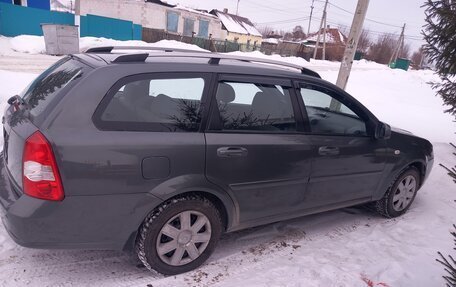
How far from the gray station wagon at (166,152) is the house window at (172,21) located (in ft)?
123


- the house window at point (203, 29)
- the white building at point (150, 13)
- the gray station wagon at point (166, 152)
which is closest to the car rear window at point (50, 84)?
the gray station wagon at point (166, 152)

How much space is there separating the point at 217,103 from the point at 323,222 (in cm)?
212

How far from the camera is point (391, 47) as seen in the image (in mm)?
64312

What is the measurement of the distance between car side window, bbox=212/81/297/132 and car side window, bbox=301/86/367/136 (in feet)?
0.88

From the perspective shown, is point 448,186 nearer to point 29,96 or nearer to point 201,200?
point 201,200

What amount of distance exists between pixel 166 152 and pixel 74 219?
769 mm

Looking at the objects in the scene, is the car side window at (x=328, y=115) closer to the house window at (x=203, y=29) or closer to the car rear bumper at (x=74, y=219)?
the car rear bumper at (x=74, y=219)

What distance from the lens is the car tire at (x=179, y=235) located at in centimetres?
277

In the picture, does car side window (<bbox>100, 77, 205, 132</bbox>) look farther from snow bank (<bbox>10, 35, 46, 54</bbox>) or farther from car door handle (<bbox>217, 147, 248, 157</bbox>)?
snow bank (<bbox>10, 35, 46, 54</bbox>)

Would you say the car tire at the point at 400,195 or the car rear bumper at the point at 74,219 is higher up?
the car rear bumper at the point at 74,219

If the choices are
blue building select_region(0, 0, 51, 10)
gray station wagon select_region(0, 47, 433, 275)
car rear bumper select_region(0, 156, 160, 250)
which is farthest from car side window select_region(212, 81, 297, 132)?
blue building select_region(0, 0, 51, 10)

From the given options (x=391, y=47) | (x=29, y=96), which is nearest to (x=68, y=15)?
(x=29, y=96)

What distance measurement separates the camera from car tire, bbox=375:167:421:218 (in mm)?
4375

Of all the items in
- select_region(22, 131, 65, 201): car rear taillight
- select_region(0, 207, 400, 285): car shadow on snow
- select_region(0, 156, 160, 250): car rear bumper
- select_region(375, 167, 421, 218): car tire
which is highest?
select_region(22, 131, 65, 201): car rear taillight
